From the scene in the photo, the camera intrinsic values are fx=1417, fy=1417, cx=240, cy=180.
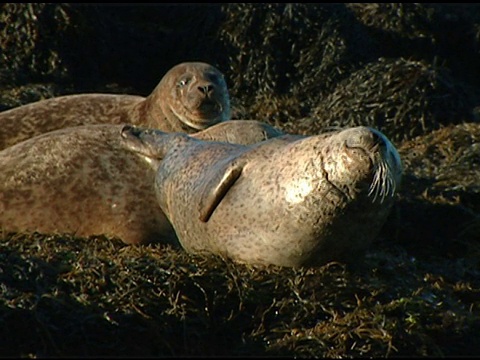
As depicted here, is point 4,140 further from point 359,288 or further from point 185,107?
point 359,288

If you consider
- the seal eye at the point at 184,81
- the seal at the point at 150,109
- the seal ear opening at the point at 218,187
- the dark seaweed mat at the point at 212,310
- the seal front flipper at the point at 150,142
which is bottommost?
the seal at the point at 150,109

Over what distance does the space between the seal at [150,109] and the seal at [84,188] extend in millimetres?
1235

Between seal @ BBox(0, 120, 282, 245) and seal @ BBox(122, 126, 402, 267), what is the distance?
Answer: 0.44m

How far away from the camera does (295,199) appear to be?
6.23m

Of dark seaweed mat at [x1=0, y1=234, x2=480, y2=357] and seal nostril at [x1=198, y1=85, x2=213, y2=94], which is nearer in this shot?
dark seaweed mat at [x1=0, y1=234, x2=480, y2=357]

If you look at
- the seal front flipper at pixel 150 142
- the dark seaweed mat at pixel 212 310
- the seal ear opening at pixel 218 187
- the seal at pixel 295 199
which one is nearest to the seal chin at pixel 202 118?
the seal front flipper at pixel 150 142

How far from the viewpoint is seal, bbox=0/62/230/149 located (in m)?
9.08

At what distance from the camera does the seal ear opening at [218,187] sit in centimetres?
663

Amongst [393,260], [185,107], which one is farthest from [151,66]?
[393,260]

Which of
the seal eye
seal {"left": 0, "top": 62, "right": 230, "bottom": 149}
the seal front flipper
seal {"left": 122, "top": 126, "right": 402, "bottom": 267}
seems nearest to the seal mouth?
seal {"left": 0, "top": 62, "right": 230, "bottom": 149}

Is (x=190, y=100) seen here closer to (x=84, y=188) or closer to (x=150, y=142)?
(x=150, y=142)

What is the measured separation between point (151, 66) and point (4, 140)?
9.59 ft

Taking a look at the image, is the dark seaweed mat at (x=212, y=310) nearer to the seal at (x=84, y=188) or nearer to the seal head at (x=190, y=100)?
the seal at (x=84, y=188)

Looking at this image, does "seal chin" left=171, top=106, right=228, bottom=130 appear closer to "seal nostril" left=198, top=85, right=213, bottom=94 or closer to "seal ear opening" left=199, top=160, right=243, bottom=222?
"seal nostril" left=198, top=85, right=213, bottom=94
